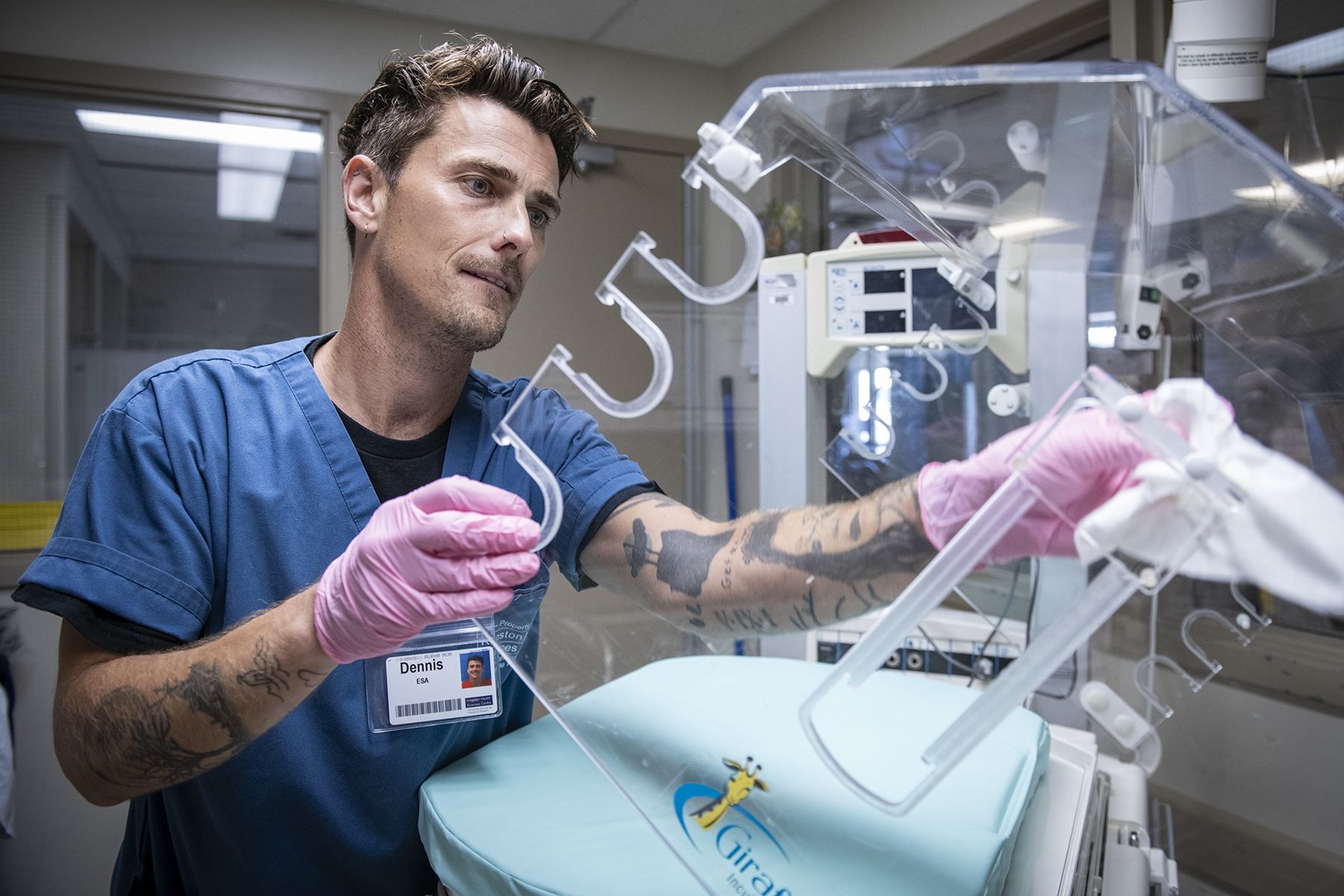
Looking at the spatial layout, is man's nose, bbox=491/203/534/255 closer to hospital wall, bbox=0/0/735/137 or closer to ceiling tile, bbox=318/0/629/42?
ceiling tile, bbox=318/0/629/42

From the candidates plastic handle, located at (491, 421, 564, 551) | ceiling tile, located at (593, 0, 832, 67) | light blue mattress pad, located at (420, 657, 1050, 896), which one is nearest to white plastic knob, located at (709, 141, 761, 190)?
plastic handle, located at (491, 421, 564, 551)

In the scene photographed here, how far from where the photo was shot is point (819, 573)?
0.84 m

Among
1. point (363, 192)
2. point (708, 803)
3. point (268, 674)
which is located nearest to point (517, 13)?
point (363, 192)

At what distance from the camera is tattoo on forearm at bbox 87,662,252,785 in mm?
908

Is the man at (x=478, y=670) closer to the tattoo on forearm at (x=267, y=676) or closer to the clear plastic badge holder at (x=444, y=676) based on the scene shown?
the clear plastic badge holder at (x=444, y=676)

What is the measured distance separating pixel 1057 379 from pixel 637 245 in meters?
0.56

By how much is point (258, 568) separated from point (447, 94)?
721 millimetres

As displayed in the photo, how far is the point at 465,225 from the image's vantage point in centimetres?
119

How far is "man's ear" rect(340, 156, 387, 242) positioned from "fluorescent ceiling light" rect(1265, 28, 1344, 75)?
5.10 feet

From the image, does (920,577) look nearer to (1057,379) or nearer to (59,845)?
(1057,379)

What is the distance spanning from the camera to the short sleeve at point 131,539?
98 centimetres

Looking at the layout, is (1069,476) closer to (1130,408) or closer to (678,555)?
(1130,408)

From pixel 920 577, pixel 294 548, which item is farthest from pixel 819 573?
pixel 294 548

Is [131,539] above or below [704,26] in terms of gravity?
below
